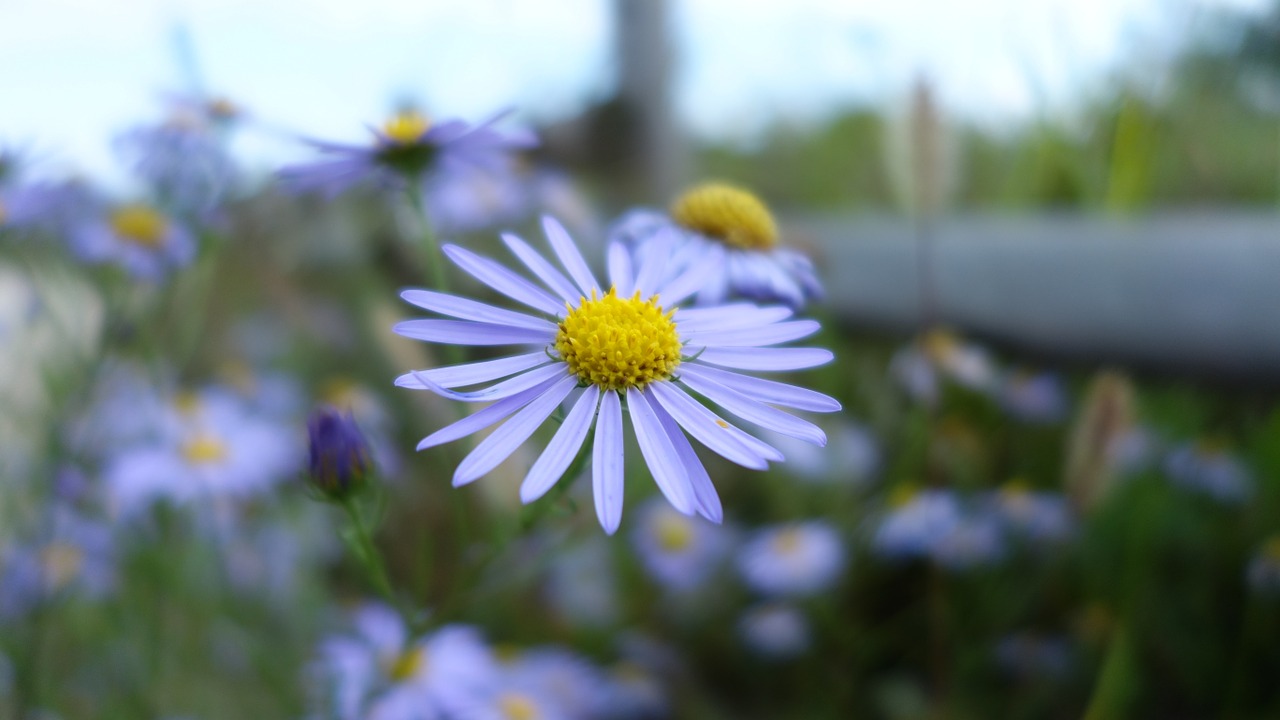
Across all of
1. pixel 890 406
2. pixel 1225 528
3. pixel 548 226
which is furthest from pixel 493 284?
pixel 1225 528

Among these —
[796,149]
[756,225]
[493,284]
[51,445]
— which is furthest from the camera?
[796,149]

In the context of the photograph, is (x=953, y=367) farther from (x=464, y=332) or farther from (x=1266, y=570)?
(x=464, y=332)

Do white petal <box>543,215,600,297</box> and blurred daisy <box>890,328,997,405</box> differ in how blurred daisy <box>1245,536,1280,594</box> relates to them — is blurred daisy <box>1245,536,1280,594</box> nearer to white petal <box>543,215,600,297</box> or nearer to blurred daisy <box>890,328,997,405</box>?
blurred daisy <box>890,328,997,405</box>

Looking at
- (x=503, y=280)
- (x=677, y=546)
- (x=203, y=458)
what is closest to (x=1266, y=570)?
(x=677, y=546)

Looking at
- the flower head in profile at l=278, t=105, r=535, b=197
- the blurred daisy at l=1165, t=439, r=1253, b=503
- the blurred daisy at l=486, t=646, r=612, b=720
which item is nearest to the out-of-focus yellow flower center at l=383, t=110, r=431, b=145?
the flower head in profile at l=278, t=105, r=535, b=197

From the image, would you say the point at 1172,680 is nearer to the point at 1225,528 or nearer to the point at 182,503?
the point at 1225,528

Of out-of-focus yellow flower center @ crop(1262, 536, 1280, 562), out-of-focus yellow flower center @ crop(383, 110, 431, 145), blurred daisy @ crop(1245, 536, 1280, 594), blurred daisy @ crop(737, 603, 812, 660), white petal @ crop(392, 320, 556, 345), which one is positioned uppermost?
out-of-focus yellow flower center @ crop(383, 110, 431, 145)
